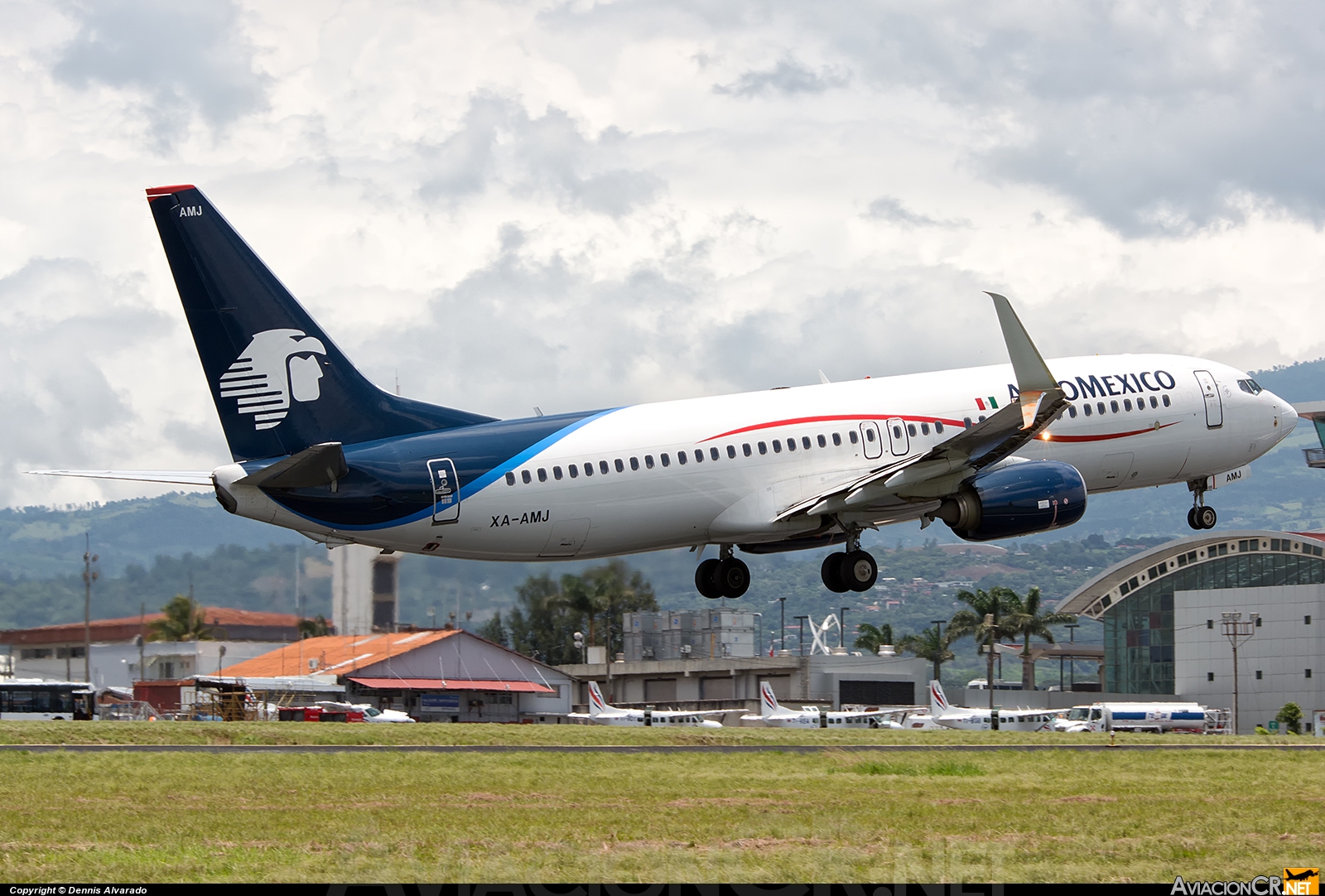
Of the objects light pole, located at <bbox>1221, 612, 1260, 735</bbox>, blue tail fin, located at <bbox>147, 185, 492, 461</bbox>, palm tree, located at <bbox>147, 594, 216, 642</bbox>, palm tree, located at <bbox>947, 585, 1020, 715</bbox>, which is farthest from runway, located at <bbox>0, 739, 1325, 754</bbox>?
palm tree, located at <bbox>947, 585, 1020, 715</bbox>

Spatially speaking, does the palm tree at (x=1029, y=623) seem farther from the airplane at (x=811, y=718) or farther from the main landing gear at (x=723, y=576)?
the main landing gear at (x=723, y=576)

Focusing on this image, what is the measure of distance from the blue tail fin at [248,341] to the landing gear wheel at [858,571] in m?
13.2

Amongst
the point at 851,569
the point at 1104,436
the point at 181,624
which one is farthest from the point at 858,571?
the point at 181,624

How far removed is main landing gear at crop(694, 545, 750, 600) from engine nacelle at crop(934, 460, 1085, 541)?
593 centimetres

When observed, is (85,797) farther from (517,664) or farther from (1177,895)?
(517,664)

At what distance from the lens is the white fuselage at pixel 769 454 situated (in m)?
37.2

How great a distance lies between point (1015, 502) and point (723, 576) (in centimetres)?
837

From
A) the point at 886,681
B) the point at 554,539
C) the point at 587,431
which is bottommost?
the point at 886,681

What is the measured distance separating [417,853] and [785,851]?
5055 millimetres

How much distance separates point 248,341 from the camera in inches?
1405

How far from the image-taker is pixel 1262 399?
156 feet

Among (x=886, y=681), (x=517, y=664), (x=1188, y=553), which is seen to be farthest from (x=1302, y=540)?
(x=517, y=664)

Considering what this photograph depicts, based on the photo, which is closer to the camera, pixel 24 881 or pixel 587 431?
pixel 24 881

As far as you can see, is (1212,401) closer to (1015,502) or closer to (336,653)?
(1015,502)
